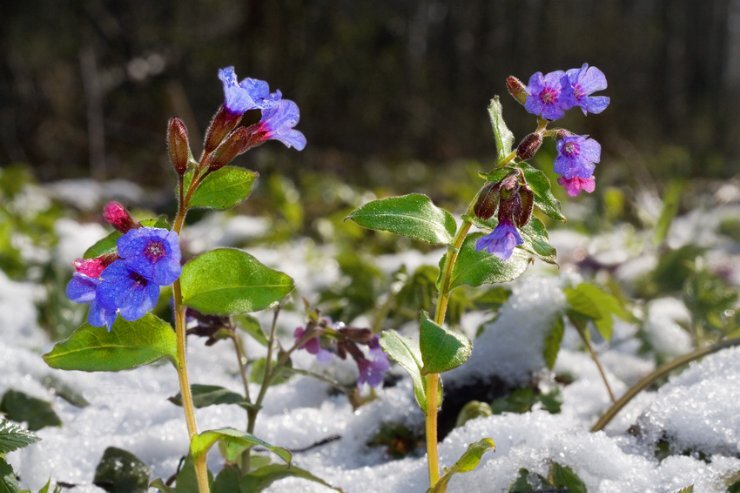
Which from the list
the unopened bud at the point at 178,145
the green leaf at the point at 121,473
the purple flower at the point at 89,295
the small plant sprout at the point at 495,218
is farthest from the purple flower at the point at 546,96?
the green leaf at the point at 121,473

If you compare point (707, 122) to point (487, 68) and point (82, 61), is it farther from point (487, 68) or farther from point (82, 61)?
point (82, 61)

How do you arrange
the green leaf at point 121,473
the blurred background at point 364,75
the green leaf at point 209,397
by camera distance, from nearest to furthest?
the green leaf at point 209,397 → the green leaf at point 121,473 → the blurred background at point 364,75

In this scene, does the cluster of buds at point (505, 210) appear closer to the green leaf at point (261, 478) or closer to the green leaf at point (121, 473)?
the green leaf at point (261, 478)

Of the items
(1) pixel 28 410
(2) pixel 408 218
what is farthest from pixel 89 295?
(1) pixel 28 410

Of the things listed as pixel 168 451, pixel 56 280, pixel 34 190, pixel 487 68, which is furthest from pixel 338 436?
pixel 487 68

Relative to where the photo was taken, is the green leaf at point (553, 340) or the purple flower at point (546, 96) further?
the green leaf at point (553, 340)

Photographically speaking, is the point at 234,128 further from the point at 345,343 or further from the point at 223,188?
the point at 345,343

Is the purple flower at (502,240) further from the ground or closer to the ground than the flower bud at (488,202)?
closer to the ground
